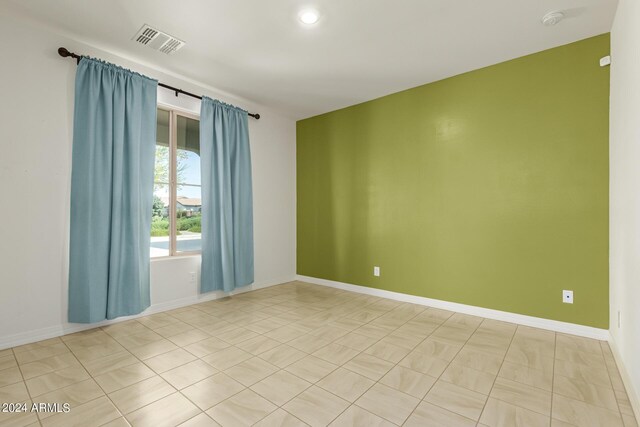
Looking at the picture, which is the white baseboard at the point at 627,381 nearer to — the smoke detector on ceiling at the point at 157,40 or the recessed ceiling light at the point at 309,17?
the recessed ceiling light at the point at 309,17

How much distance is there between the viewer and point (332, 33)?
9.04 ft

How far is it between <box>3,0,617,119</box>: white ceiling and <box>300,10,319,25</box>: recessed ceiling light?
0.06 m

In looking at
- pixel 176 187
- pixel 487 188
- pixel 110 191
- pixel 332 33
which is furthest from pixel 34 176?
pixel 487 188

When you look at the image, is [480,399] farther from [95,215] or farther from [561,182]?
[95,215]

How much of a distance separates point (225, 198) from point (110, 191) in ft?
4.27

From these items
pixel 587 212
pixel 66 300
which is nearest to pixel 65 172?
pixel 66 300

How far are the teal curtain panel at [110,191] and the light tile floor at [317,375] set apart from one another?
14.3 inches

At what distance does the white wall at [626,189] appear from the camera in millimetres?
1812

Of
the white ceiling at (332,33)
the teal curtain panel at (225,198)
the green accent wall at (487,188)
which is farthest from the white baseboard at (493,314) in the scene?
the white ceiling at (332,33)

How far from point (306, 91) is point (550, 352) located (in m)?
3.80

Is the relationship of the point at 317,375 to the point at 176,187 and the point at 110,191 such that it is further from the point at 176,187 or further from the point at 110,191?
the point at 176,187

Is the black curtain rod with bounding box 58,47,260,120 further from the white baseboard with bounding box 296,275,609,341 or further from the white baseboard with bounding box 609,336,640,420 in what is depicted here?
the white baseboard with bounding box 609,336,640,420

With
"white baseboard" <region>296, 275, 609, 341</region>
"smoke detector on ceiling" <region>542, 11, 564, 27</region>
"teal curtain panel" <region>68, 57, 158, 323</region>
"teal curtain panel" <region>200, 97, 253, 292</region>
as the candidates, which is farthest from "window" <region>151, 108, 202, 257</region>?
"smoke detector on ceiling" <region>542, 11, 564, 27</region>

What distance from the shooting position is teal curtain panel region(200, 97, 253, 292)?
3863 mm
